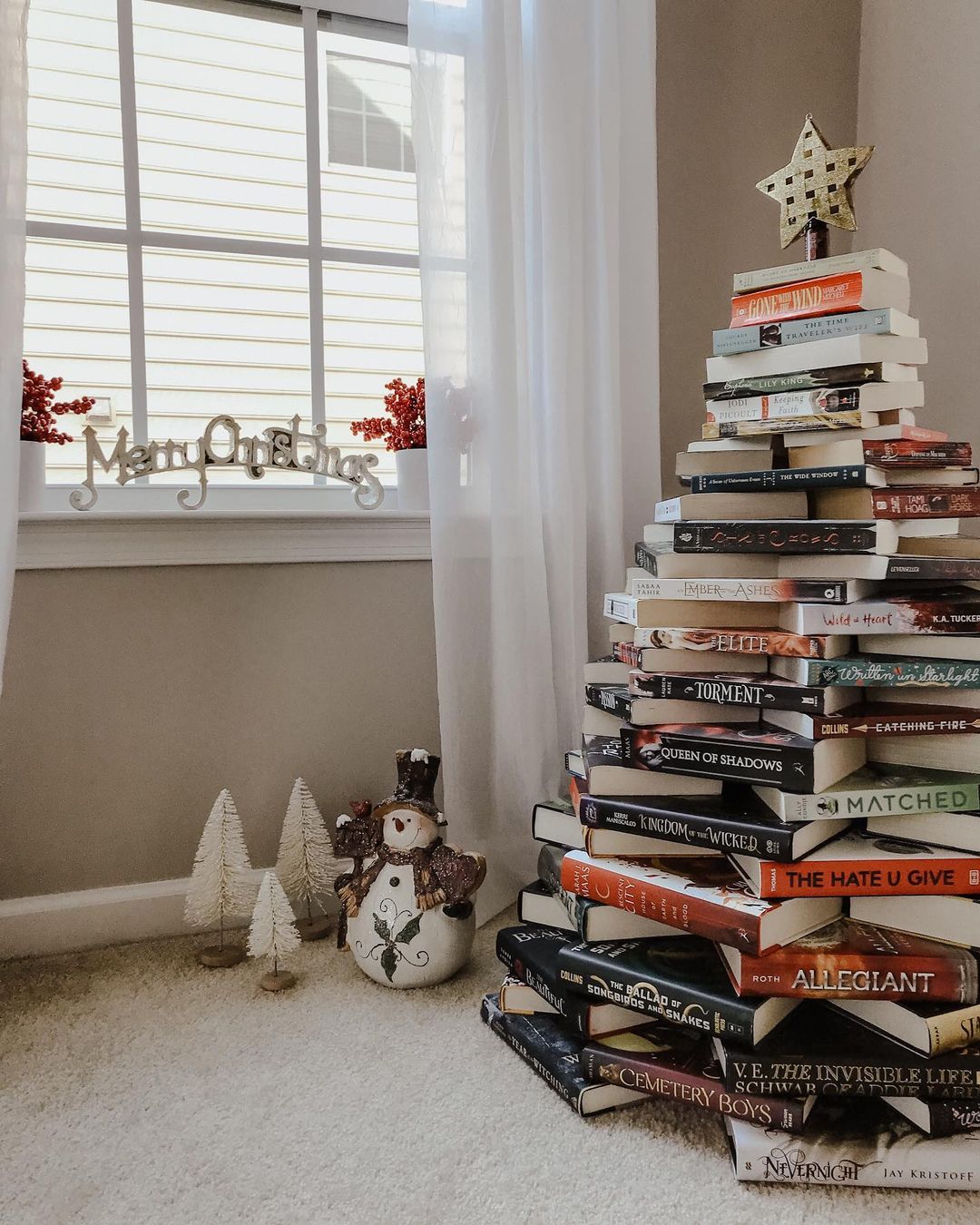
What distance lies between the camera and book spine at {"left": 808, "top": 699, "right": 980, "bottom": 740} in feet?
3.14

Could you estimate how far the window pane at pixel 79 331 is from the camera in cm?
143

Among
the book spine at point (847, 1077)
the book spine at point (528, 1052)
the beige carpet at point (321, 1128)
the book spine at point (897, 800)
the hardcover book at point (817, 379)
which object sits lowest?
the beige carpet at point (321, 1128)

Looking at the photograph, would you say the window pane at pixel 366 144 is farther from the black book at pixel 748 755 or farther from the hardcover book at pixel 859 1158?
the hardcover book at pixel 859 1158

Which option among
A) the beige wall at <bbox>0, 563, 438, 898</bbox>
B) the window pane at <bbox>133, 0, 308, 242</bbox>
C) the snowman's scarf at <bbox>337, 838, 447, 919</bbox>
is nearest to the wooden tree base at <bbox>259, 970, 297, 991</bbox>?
the snowman's scarf at <bbox>337, 838, 447, 919</bbox>

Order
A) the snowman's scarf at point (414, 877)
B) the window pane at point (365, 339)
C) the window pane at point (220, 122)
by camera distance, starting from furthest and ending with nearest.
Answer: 1. the window pane at point (365, 339)
2. the window pane at point (220, 122)
3. the snowman's scarf at point (414, 877)

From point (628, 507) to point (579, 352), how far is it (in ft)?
0.86

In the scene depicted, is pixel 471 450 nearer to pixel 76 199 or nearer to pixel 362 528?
pixel 362 528

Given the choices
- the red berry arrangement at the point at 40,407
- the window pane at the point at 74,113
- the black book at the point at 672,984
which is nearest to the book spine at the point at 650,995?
the black book at the point at 672,984

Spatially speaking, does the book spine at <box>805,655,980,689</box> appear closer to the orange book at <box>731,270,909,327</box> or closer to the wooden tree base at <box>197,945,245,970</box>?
the orange book at <box>731,270,909,327</box>

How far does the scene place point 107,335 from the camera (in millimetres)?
1458

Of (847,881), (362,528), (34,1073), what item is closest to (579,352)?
(362,528)

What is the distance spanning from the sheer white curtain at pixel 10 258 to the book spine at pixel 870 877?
3.06 ft

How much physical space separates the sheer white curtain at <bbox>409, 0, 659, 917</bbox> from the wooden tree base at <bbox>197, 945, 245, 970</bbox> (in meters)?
0.36

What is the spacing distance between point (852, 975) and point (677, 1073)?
194 mm
